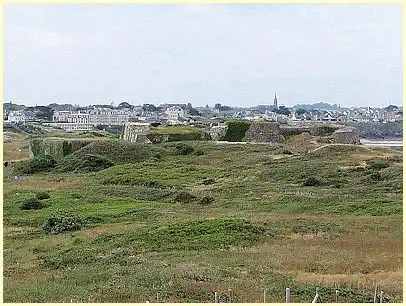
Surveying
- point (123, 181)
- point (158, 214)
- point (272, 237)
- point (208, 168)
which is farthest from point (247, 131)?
point (272, 237)

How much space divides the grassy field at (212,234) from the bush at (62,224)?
76 mm

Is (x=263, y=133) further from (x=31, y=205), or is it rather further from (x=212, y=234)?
(x=212, y=234)

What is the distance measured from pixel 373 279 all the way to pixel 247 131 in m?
41.5

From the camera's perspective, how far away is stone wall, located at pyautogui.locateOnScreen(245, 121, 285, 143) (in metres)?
52.6

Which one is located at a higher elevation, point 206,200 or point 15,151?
point 206,200

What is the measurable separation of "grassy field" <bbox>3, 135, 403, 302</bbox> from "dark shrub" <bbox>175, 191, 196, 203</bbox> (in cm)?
8

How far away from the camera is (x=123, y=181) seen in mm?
31625

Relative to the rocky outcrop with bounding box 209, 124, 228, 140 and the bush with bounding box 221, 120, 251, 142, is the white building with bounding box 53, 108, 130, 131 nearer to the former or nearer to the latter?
the rocky outcrop with bounding box 209, 124, 228, 140

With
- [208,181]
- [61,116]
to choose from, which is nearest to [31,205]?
[208,181]

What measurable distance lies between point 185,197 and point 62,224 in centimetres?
Result: 748

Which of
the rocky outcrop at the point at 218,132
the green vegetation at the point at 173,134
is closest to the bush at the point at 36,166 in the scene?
the green vegetation at the point at 173,134

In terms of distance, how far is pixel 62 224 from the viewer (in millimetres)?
18812

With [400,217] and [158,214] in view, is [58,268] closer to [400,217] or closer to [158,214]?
[158,214]

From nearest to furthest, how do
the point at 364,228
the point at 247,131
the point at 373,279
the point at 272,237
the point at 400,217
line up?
the point at 373,279 → the point at 272,237 → the point at 364,228 → the point at 400,217 → the point at 247,131
